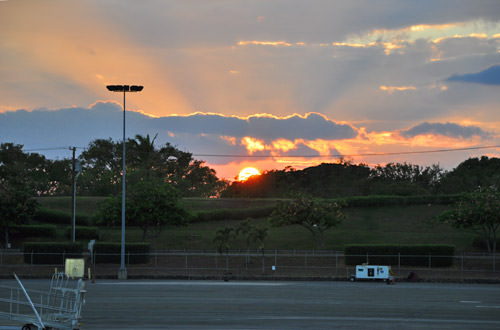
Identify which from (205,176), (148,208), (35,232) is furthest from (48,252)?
(205,176)

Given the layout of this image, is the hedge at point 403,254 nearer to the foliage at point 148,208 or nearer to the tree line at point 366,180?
the foliage at point 148,208

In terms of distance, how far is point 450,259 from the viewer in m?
49.5

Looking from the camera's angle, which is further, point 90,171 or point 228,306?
point 90,171

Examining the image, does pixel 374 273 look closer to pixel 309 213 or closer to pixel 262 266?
pixel 262 266

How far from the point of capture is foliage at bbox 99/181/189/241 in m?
57.6

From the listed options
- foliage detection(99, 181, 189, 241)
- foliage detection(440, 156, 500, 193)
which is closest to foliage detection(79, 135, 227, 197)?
foliage detection(99, 181, 189, 241)

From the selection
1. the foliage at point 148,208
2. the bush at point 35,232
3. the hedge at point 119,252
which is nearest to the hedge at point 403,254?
the hedge at point 119,252

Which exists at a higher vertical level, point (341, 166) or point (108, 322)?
point (341, 166)

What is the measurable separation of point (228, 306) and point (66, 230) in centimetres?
4278

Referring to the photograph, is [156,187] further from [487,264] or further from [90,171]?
[90,171]

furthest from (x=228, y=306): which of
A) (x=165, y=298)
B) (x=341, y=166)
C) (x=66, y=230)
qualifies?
(x=341, y=166)

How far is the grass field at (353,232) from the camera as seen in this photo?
203 ft

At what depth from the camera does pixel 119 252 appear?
5206 cm

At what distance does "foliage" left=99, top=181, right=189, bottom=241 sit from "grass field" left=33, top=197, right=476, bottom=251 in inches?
185
